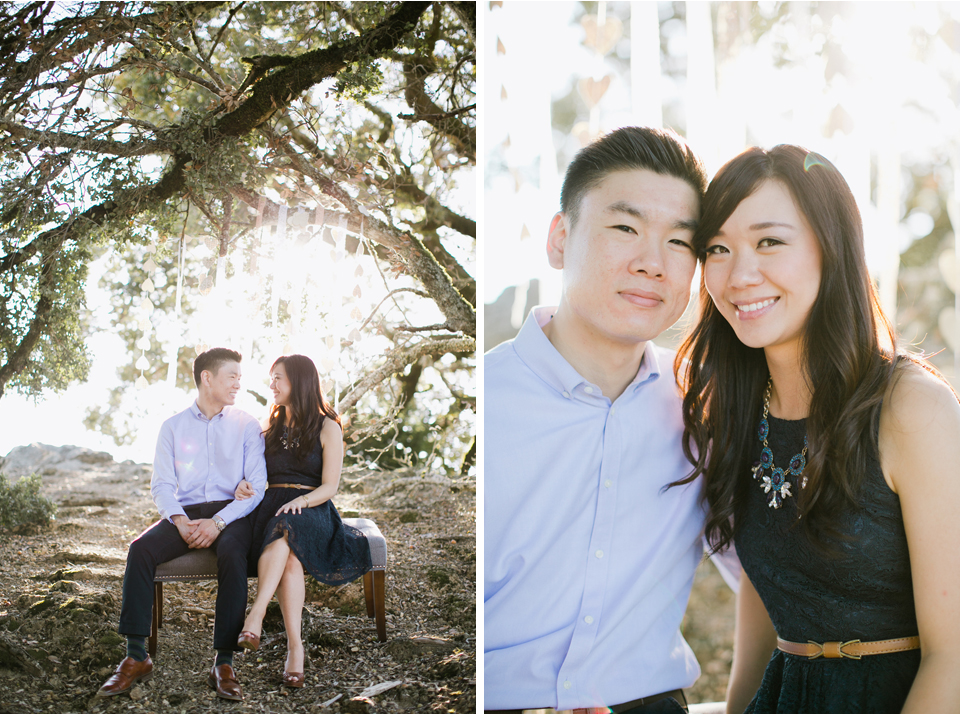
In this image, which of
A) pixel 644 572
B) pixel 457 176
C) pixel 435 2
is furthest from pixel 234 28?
pixel 644 572

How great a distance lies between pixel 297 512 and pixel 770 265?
1.41 metres

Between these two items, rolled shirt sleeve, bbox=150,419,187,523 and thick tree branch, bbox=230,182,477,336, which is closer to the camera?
rolled shirt sleeve, bbox=150,419,187,523

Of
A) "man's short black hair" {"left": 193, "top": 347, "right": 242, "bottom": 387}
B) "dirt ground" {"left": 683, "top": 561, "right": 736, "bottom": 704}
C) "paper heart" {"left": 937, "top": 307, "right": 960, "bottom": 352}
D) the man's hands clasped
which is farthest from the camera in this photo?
"dirt ground" {"left": 683, "top": 561, "right": 736, "bottom": 704}

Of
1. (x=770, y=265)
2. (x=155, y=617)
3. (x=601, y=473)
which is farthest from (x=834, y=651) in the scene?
(x=155, y=617)

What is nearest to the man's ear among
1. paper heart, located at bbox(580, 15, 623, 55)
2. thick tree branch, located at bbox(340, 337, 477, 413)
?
thick tree branch, located at bbox(340, 337, 477, 413)

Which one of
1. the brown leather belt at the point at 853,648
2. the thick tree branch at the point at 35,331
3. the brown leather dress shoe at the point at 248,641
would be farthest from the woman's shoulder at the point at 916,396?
the thick tree branch at the point at 35,331

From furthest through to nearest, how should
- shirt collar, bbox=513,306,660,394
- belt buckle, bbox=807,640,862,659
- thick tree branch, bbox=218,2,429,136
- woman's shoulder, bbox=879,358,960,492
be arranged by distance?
thick tree branch, bbox=218,2,429,136
shirt collar, bbox=513,306,660,394
belt buckle, bbox=807,640,862,659
woman's shoulder, bbox=879,358,960,492

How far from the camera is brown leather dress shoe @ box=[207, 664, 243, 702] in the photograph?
5.72 ft

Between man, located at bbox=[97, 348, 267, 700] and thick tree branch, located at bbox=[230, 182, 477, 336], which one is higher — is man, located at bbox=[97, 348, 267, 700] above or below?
below

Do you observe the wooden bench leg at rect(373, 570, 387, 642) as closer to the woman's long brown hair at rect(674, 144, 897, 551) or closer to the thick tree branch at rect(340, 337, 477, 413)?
the thick tree branch at rect(340, 337, 477, 413)

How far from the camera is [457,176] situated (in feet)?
7.13

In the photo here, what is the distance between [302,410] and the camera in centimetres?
195

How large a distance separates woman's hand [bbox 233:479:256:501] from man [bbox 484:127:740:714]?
670mm

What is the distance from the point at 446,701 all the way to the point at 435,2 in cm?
211
